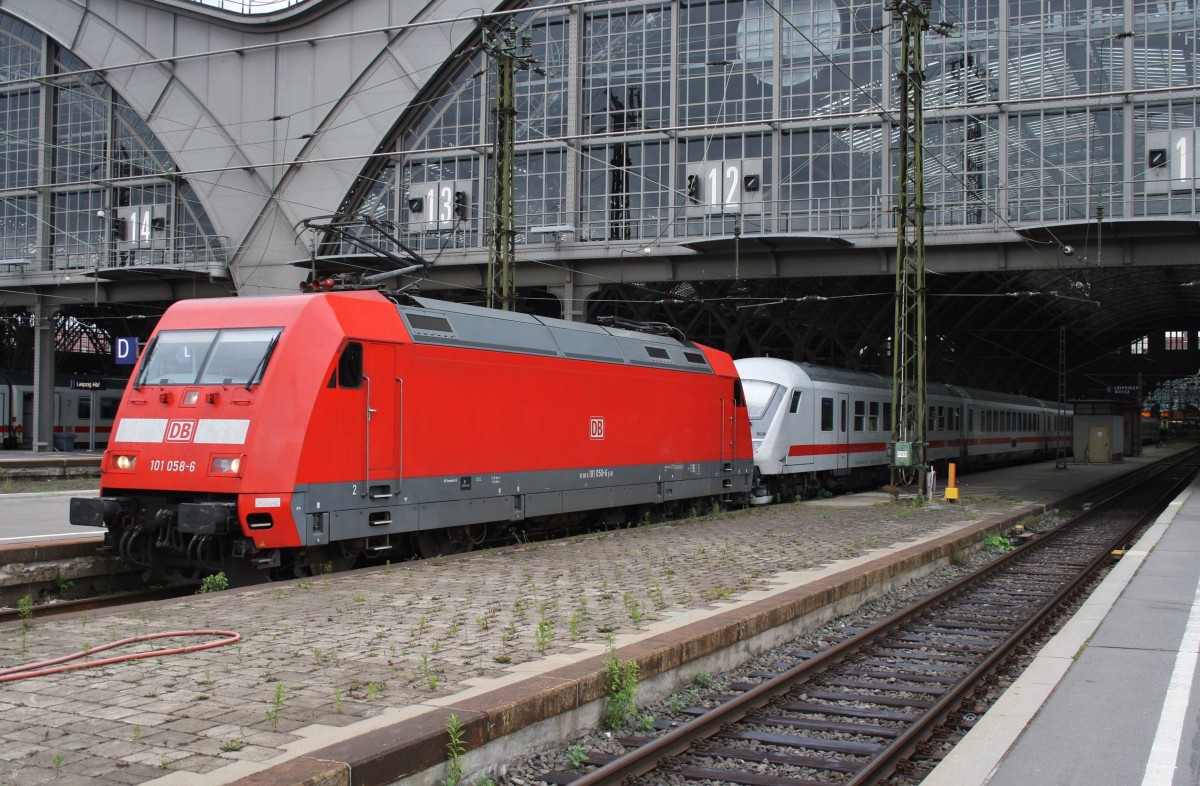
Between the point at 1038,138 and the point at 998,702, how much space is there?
98.0ft

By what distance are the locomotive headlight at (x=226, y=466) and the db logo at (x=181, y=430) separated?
506mm

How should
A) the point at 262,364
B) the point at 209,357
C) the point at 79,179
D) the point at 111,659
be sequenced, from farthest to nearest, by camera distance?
the point at 79,179
the point at 209,357
the point at 262,364
the point at 111,659

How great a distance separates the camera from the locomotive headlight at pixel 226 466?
10.6m

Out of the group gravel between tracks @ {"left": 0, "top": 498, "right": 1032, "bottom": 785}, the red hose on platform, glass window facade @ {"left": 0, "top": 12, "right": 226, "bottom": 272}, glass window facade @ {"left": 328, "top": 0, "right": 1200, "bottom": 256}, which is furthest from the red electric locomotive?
glass window facade @ {"left": 0, "top": 12, "right": 226, "bottom": 272}

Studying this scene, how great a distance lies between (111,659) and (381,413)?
5470 millimetres

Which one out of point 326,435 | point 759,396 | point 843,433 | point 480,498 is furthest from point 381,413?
point 843,433

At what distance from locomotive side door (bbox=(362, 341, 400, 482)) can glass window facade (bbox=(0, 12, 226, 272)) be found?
3248 cm

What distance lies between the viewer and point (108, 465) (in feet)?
37.9

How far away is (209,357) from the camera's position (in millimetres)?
11562

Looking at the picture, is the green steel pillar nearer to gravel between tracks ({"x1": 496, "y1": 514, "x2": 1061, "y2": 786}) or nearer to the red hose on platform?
gravel between tracks ({"x1": 496, "y1": 514, "x2": 1061, "y2": 786})

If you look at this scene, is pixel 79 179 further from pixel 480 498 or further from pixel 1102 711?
pixel 1102 711

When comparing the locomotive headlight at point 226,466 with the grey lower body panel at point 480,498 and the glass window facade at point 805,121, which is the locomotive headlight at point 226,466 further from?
the glass window facade at point 805,121

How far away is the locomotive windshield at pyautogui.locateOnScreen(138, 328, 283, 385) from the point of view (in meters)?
11.2

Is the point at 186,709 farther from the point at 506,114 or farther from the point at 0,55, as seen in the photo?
the point at 0,55
